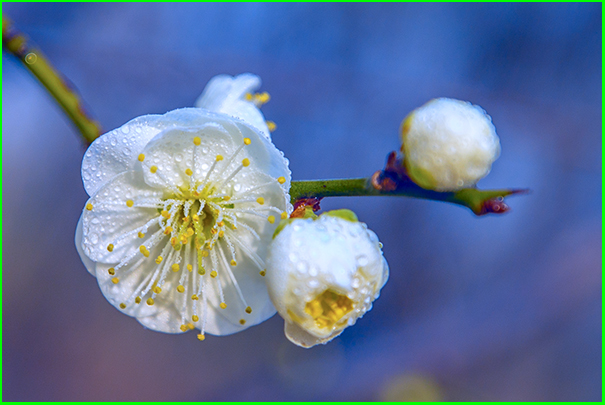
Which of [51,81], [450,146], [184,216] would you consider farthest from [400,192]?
[51,81]

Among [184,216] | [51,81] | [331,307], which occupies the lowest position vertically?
[331,307]

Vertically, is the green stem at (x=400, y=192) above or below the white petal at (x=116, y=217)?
below

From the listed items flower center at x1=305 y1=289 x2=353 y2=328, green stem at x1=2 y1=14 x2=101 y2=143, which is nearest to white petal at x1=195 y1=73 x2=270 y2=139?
green stem at x1=2 y1=14 x2=101 y2=143

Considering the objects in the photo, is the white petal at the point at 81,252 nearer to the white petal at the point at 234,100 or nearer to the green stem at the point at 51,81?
the green stem at the point at 51,81

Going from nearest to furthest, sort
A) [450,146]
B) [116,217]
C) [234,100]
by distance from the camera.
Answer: [450,146]
[116,217]
[234,100]

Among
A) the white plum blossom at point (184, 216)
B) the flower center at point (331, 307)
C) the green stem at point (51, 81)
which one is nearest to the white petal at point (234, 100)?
the white plum blossom at point (184, 216)

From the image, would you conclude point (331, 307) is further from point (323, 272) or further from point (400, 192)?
point (400, 192)

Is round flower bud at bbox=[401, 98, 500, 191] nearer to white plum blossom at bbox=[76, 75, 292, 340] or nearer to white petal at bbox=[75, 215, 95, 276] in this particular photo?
white plum blossom at bbox=[76, 75, 292, 340]
